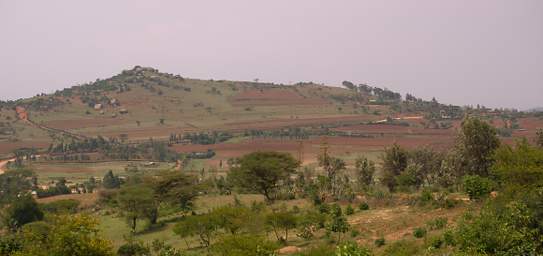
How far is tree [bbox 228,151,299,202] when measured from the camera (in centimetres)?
4653

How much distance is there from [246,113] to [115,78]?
7660cm

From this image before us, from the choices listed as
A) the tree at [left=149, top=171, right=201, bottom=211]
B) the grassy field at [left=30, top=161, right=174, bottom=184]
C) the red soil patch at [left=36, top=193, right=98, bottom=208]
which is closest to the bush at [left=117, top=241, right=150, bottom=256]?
the tree at [left=149, top=171, right=201, bottom=211]

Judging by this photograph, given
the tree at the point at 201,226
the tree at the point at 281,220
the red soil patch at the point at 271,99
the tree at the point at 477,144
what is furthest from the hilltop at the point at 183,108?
the tree at the point at 281,220

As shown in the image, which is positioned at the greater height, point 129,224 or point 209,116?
point 209,116

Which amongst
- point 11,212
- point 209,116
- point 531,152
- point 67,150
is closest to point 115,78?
point 209,116

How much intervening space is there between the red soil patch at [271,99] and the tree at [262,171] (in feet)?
359

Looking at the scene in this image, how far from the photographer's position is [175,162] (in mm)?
100188

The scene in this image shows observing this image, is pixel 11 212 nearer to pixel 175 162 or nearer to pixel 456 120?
pixel 175 162

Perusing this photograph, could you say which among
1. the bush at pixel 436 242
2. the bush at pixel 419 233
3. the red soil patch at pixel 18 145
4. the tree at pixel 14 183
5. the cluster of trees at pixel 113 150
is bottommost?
the tree at pixel 14 183

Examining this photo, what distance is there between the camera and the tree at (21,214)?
1818 inches

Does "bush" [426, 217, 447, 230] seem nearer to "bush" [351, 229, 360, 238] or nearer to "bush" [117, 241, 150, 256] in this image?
"bush" [351, 229, 360, 238]

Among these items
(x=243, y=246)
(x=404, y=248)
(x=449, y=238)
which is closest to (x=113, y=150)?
(x=243, y=246)

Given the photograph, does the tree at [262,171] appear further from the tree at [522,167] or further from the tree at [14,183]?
the tree at [14,183]

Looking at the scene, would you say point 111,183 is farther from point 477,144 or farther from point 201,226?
point 477,144
